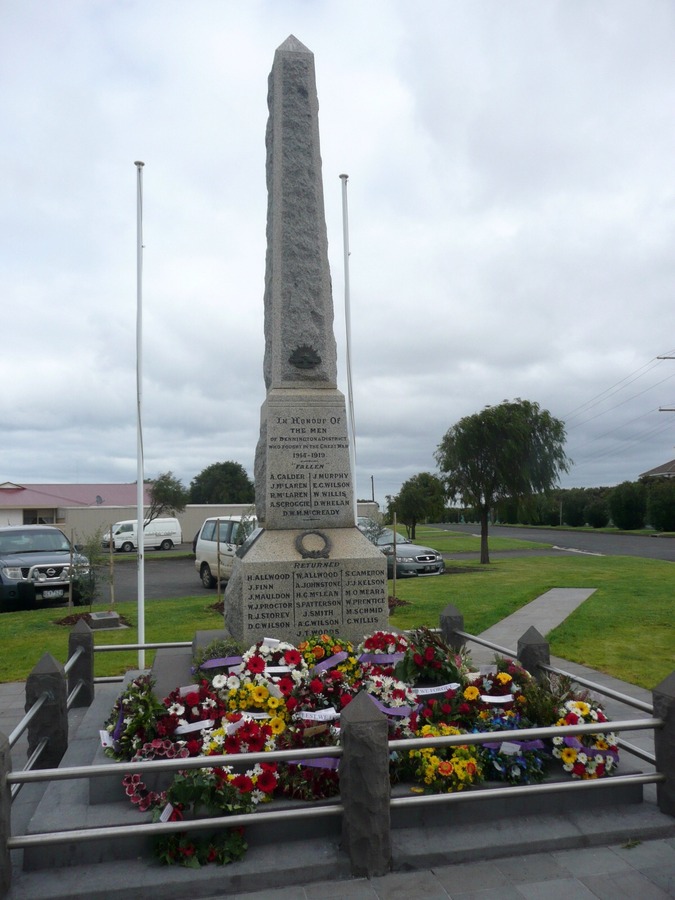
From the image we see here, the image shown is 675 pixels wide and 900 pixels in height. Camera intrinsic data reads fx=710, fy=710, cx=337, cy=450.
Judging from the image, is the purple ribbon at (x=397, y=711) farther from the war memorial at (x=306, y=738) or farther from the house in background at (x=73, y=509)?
the house in background at (x=73, y=509)

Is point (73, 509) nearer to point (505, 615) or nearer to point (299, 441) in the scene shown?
point (505, 615)

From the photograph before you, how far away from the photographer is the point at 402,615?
42.9 ft

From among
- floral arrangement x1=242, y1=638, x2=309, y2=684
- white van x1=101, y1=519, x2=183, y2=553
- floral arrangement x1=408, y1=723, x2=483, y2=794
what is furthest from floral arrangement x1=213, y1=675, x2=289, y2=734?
white van x1=101, y1=519, x2=183, y2=553

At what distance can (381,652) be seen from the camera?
18.3 feet

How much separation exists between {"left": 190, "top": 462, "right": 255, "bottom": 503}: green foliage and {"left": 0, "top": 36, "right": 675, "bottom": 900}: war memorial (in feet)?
199

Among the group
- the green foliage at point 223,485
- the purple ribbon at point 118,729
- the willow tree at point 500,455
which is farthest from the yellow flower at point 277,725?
the green foliage at point 223,485

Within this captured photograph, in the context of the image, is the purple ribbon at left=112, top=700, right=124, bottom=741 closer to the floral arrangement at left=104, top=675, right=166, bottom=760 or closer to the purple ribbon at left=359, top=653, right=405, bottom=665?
the floral arrangement at left=104, top=675, right=166, bottom=760

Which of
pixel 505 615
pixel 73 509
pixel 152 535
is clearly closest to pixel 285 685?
pixel 505 615

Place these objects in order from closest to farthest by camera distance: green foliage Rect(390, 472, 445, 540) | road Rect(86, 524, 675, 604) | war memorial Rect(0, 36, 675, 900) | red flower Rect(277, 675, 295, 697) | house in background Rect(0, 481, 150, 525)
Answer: war memorial Rect(0, 36, 675, 900)
red flower Rect(277, 675, 295, 697)
road Rect(86, 524, 675, 604)
green foliage Rect(390, 472, 445, 540)
house in background Rect(0, 481, 150, 525)

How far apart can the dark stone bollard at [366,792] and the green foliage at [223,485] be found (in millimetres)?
63472

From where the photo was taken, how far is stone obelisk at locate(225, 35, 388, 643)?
19.9ft

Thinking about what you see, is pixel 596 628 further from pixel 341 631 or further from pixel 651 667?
pixel 341 631

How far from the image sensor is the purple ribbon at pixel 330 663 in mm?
5297

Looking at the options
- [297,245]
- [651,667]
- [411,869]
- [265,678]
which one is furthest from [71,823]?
[651,667]
